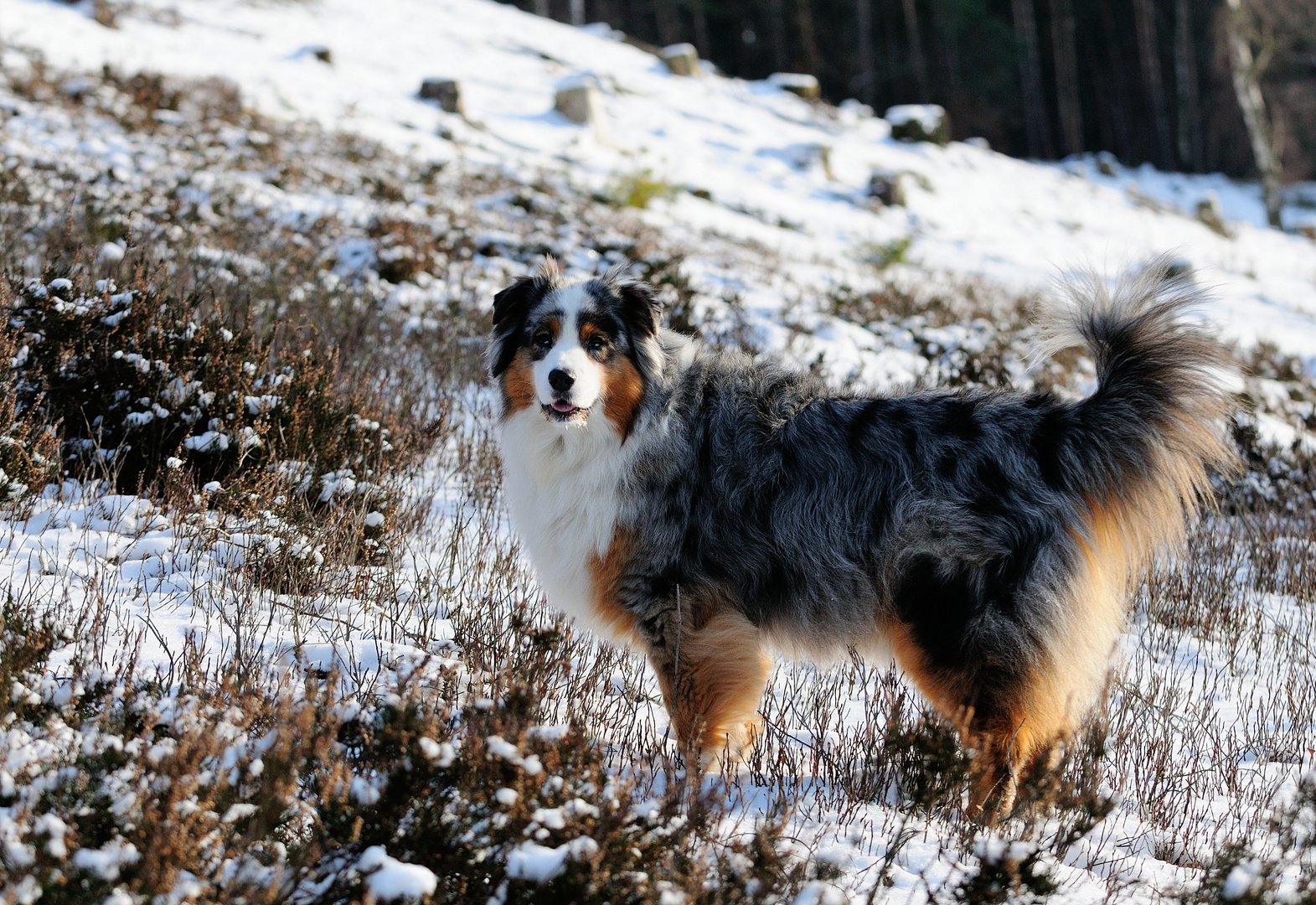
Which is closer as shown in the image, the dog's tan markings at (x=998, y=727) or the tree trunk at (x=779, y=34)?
the dog's tan markings at (x=998, y=727)

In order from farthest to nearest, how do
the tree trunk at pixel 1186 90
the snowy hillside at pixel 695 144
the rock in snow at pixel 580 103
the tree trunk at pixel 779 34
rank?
the tree trunk at pixel 1186 90 < the tree trunk at pixel 779 34 < the rock in snow at pixel 580 103 < the snowy hillside at pixel 695 144

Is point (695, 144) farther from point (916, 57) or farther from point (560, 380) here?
point (916, 57)

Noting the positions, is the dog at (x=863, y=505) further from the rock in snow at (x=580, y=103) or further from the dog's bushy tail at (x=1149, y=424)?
the rock in snow at (x=580, y=103)

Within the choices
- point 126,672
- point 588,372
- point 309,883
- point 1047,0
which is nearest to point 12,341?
point 126,672

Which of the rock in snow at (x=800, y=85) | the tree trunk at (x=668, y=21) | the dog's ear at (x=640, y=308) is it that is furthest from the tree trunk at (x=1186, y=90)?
the dog's ear at (x=640, y=308)

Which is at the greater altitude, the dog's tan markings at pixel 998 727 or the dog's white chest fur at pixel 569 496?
the dog's white chest fur at pixel 569 496

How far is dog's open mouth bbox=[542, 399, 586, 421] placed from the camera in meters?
3.40

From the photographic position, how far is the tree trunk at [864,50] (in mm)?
36906

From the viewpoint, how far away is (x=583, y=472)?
3.56 m

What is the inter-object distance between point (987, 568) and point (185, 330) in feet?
13.7

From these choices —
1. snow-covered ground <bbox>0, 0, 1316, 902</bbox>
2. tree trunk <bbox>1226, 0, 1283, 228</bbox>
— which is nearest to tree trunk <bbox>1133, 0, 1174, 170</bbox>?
snow-covered ground <bbox>0, 0, 1316, 902</bbox>

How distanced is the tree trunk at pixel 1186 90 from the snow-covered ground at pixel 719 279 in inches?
357

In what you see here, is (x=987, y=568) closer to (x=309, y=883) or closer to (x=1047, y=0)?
(x=309, y=883)

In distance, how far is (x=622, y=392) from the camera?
3516mm
